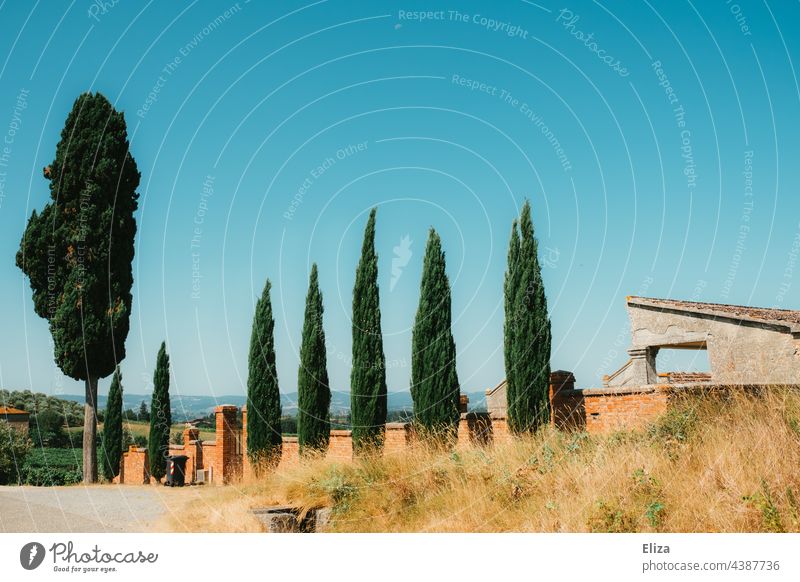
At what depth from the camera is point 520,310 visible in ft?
52.2

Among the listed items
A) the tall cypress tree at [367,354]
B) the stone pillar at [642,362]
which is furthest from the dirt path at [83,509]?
the stone pillar at [642,362]

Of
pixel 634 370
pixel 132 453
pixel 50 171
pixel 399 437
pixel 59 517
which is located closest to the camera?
pixel 59 517

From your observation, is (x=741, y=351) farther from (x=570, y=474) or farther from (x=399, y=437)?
(x=570, y=474)

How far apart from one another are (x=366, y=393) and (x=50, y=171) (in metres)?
10.9

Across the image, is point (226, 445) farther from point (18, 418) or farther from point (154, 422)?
point (18, 418)

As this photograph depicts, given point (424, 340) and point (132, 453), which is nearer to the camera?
point (424, 340)

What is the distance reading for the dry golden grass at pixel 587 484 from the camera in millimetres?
5793

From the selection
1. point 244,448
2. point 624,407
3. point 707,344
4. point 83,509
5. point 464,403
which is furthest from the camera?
point 464,403

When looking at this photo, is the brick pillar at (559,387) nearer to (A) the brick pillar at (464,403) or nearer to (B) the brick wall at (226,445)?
(A) the brick pillar at (464,403)

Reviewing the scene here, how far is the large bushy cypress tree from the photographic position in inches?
630

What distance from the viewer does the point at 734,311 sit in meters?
17.4
